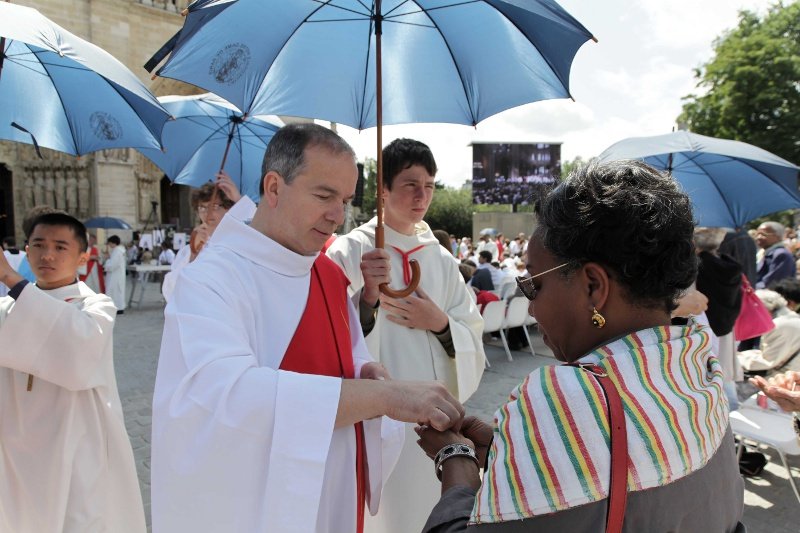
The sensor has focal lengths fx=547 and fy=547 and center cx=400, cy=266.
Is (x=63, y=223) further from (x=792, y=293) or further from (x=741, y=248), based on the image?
(x=741, y=248)

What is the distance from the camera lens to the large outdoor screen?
3969cm

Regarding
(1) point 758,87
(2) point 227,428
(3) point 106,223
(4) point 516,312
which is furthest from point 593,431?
(1) point 758,87

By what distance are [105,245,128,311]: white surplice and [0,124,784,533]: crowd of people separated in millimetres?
11016

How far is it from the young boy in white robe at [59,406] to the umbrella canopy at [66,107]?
826mm

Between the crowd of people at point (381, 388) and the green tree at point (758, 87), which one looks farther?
the green tree at point (758, 87)

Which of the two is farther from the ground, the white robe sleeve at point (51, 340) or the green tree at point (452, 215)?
the green tree at point (452, 215)

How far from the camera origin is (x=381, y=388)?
1.48 m

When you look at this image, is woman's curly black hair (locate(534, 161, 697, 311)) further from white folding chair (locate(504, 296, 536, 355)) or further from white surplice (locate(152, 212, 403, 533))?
white folding chair (locate(504, 296, 536, 355))

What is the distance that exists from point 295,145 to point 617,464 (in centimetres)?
136

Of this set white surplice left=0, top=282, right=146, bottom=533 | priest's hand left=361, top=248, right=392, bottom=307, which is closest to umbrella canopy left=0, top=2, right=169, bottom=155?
white surplice left=0, top=282, right=146, bottom=533

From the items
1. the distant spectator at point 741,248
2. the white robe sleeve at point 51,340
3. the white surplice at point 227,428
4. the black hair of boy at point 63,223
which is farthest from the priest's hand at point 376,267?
the distant spectator at point 741,248

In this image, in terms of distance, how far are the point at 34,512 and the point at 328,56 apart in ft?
8.85

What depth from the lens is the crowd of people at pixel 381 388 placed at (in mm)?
1021

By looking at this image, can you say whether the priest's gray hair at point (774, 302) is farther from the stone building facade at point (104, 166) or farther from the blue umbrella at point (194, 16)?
the stone building facade at point (104, 166)
